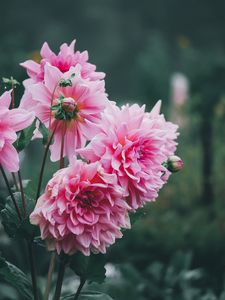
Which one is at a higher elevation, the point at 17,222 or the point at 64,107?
the point at 64,107

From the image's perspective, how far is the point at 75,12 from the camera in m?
8.45

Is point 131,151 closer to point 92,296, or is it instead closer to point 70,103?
point 70,103

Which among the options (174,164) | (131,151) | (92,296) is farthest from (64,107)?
(92,296)

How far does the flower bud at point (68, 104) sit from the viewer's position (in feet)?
2.88

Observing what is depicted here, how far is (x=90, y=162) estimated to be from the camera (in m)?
0.89

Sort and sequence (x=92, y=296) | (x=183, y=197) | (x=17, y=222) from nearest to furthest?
1. (x=17, y=222)
2. (x=92, y=296)
3. (x=183, y=197)

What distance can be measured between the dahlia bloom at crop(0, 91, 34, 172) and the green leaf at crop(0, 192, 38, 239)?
11cm

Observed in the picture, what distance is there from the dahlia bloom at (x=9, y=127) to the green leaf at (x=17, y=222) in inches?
4.4

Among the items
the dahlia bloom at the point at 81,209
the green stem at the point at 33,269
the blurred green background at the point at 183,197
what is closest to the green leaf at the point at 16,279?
the green stem at the point at 33,269

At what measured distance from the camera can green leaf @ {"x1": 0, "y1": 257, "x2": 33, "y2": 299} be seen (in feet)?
3.16

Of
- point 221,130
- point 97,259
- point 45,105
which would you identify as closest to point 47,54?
point 45,105

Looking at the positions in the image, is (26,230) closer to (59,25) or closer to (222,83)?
(222,83)

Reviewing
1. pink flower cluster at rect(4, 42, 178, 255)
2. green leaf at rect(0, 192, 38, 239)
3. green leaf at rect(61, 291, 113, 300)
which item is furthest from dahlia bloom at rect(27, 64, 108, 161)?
green leaf at rect(61, 291, 113, 300)

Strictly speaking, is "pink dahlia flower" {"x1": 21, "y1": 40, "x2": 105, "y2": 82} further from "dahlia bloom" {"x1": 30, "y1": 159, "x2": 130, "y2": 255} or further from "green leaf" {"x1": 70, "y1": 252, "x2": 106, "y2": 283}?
"green leaf" {"x1": 70, "y1": 252, "x2": 106, "y2": 283}
